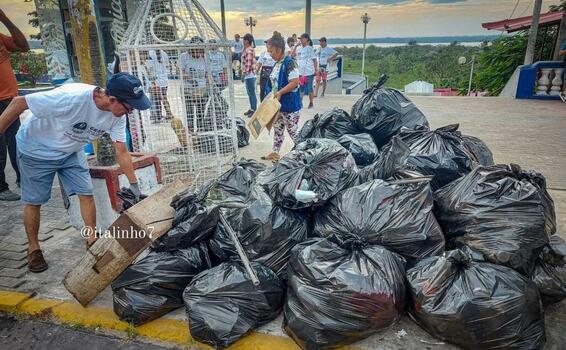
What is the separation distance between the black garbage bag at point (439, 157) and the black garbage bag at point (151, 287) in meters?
1.64

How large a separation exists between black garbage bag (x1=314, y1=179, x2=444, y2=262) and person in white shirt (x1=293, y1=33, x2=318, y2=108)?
22.4 feet

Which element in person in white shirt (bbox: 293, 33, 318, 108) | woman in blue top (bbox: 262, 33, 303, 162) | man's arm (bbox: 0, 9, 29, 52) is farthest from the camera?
person in white shirt (bbox: 293, 33, 318, 108)

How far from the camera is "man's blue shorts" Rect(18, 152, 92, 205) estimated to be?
2.50m

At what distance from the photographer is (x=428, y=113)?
817cm

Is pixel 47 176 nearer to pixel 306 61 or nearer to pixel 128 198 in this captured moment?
pixel 128 198

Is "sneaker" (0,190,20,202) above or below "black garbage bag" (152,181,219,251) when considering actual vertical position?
below

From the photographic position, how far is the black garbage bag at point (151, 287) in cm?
210

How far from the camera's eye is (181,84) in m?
3.66

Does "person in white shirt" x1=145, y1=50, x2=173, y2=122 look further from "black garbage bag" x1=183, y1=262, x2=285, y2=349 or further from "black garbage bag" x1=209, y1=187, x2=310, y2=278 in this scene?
"black garbage bag" x1=183, y1=262, x2=285, y2=349

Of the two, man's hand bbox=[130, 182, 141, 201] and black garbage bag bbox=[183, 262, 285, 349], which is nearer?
black garbage bag bbox=[183, 262, 285, 349]

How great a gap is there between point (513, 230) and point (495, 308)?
0.51 meters

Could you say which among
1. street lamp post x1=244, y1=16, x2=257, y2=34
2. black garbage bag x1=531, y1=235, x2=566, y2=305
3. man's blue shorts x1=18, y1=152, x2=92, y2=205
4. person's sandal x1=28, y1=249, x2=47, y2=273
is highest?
street lamp post x1=244, y1=16, x2=257, y2=34

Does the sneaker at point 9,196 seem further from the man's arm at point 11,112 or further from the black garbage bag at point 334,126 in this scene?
the black garbage bag at point 334,126

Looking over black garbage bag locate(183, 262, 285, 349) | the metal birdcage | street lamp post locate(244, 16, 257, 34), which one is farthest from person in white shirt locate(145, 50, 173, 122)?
street lamp post locate(244, 16, 257, 34)
